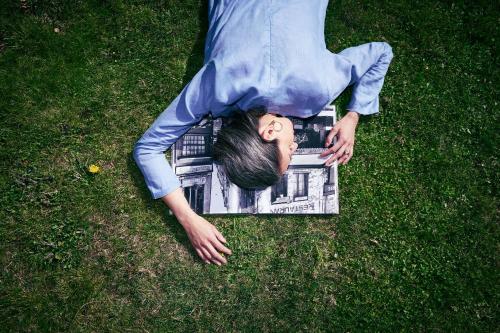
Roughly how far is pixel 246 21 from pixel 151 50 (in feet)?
4.50

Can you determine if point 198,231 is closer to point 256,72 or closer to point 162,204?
point 162,204

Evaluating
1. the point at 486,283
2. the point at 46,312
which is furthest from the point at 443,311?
the point at 46,312

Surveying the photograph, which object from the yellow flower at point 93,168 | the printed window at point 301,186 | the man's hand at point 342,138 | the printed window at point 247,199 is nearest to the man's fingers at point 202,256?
the printed window at point 247,199

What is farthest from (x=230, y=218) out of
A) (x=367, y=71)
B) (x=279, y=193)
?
(x=367, y=71)

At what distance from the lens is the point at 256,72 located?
2.68 meters

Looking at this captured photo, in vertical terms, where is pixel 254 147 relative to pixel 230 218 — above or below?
above

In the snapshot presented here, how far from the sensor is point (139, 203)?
3.45 m

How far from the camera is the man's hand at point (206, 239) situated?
318 centimetres

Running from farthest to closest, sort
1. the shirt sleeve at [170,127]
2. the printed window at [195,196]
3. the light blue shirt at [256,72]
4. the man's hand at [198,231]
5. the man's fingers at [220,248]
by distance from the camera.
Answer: the printed window at [195,196] → the man's fingers at [220,248] → the man's hand at [198,231] → the shirt sleeve at [170,127] → the light blue shirt at [256,72]

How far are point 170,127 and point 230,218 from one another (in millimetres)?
1069

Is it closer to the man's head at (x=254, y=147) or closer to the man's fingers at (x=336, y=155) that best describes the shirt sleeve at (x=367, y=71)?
the man's fingers at (x=336, y=155)

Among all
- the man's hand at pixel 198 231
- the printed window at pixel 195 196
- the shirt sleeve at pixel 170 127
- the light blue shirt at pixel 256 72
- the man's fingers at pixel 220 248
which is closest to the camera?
the light blue shirt at pixel 256 72

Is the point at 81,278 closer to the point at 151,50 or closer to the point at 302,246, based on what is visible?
the point at 302,246

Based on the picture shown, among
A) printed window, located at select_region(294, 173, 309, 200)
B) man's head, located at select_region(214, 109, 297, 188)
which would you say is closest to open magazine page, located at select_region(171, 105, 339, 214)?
printed window, located at select_region(294, 173, 309, 200)
